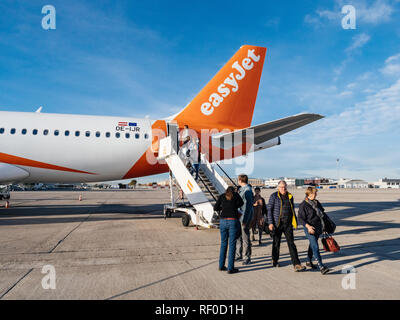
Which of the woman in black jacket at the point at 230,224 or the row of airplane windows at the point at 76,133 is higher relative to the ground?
the row of airplane windows at the point at 76,133

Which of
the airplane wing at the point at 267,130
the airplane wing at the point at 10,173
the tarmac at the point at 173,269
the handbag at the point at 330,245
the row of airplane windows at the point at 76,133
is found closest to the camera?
the tarmac at the point at 173,269

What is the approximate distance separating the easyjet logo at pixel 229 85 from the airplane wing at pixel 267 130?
2071mm

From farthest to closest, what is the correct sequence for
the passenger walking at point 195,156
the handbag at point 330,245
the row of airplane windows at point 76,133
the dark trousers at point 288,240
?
the row of airplane windows at point 76,133 → the passenger walking at point 195,156 → the dark trousers at point 288,240 → the handbag at point 330,245

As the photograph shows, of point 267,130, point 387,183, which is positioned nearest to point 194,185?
point 267,130

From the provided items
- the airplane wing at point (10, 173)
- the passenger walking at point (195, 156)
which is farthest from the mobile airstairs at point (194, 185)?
the airplane wing at point (10, 173)

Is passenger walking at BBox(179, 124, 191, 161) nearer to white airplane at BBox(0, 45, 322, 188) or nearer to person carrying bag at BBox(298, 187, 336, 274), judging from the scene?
white airplane at BBox(0, 45, 322, 188)

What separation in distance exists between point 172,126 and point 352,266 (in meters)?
10.2

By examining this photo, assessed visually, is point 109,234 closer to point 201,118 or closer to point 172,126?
point 172,126

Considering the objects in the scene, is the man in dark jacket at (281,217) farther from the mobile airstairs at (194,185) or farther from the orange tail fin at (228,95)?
the orange tail fin at (228,95)

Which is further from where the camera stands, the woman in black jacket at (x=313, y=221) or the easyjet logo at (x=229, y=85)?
the easyjet logo at (x=229, y=85)

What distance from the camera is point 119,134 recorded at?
42.0ft

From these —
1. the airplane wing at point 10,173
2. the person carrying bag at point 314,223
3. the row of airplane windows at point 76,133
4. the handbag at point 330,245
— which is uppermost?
the row of airplane windows at point 76,133

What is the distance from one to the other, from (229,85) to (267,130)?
4.29 metres

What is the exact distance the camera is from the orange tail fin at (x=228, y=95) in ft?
45.4
